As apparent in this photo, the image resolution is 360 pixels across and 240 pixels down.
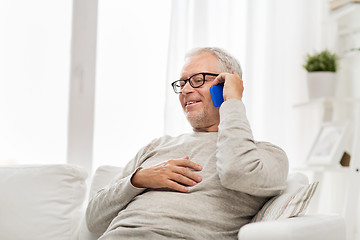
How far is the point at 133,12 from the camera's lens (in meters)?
2.82

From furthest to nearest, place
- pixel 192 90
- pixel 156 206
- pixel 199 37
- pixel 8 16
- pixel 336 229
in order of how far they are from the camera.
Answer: pixel 199 37 → pixel 8 16 → pixel 192 90 → pixel 156 206 → pixel 336 229

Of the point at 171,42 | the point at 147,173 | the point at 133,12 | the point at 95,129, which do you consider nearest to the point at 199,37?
the point at 171,42

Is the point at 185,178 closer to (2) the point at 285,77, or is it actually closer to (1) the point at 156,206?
(1) the point at 156,206

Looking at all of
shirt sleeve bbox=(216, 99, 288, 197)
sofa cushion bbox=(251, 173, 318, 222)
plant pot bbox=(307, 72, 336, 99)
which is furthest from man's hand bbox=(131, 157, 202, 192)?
plant pot bbox=(307, 72, 336, 99)

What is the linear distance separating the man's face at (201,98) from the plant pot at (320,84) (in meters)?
1.28

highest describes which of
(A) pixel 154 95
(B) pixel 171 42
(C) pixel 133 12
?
(C) pixel 133 12

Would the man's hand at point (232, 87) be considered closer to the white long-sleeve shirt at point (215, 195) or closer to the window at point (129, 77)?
the white long-sleeve shirt at point (215, 195)

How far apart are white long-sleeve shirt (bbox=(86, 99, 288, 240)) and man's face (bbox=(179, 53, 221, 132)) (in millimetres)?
153

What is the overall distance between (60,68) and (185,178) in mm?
1526

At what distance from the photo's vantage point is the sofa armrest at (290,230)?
1.07m

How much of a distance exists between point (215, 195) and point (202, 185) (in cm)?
5

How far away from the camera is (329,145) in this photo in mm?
2686

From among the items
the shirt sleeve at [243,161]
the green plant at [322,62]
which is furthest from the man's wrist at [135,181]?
the green plant at [322,62]

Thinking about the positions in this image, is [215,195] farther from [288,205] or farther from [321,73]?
[321,73]
